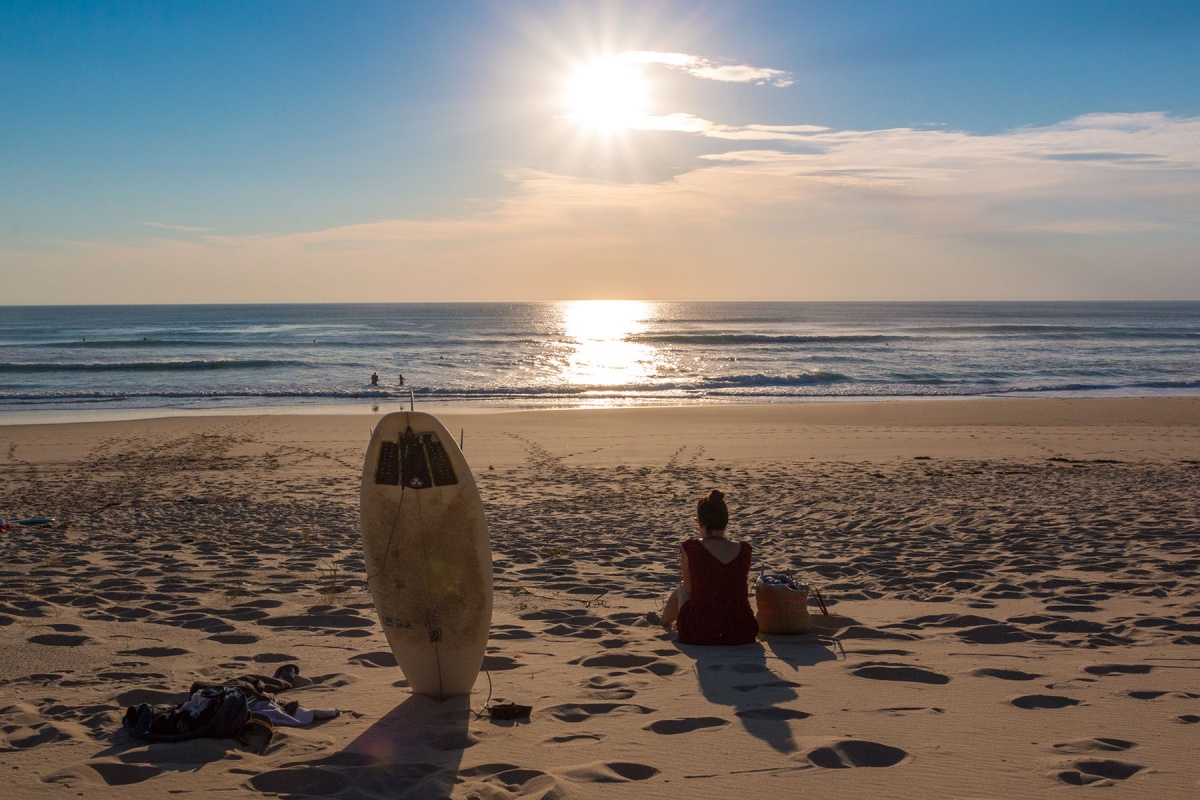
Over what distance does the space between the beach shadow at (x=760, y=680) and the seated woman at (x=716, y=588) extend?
7 centimetres

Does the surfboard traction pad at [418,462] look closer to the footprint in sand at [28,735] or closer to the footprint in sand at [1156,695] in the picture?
the footprint in sand at [28,735]

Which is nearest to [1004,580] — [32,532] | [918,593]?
[918,593]

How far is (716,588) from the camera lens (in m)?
4.91

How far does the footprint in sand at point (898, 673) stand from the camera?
427cm

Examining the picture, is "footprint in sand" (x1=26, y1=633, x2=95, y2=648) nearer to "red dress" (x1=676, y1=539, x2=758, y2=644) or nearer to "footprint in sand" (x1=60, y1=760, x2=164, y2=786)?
"footprint in sand" (x1=60, y1=760, x2=164, y2=786)

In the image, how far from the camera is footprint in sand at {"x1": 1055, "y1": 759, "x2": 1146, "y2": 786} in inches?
123

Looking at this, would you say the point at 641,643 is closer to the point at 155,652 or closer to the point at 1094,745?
the point at 1094,745

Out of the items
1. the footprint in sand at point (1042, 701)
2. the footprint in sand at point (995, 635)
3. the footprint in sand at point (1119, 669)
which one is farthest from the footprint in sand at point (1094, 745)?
the footprint in sand at point (995, 635)

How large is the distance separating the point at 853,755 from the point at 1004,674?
4.32ft

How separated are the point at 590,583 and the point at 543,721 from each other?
2.66m

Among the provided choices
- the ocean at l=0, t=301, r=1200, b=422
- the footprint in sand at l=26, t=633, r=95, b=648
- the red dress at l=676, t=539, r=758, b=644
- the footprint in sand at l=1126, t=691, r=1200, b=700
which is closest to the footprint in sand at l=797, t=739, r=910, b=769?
the footprint in sand at l=1126, t=691, r=1200, b=700

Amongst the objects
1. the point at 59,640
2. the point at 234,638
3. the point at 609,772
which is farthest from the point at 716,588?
the point at 59,640

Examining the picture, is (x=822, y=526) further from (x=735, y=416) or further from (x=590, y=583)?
(x=735, y=416)

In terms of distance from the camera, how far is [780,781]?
321cm
